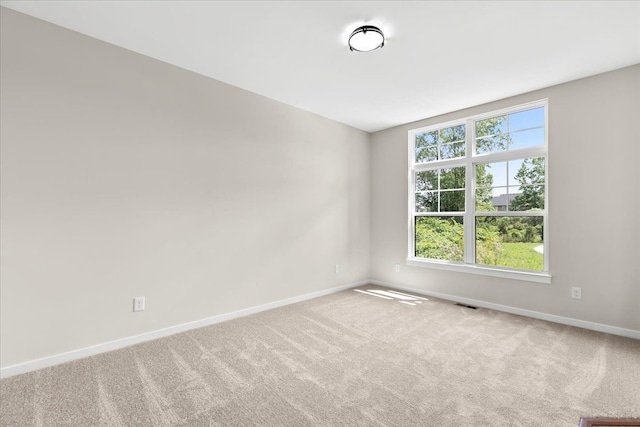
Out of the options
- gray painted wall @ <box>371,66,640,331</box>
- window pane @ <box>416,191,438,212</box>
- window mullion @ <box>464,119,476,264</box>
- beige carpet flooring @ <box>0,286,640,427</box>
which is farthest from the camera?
window pane @ <box>416,191,438,212</box>

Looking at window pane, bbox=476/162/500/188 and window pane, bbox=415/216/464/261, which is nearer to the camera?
window pane, bbox=476/162/500/188

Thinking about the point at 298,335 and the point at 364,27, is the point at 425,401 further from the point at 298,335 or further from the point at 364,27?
the point at 364,27

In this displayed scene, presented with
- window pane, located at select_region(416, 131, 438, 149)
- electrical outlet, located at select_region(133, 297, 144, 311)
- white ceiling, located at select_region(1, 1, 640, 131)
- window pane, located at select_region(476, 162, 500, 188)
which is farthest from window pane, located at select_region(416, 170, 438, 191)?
electrical outlet, located at select_region(133, 297, 144, 311)

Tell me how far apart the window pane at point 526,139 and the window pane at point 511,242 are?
0.86 meters

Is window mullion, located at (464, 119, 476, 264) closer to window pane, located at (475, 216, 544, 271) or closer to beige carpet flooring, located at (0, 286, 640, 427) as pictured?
window pane, located at (475, 216, 544, 271)

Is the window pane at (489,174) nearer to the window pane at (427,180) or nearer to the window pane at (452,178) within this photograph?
the window pane at (452,178)

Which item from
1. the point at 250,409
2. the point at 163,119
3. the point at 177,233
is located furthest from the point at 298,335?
the point at 163,119

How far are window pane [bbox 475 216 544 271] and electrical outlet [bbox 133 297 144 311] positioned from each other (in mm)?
3872

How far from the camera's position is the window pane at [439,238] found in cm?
406

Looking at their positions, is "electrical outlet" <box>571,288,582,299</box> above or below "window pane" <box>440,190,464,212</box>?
below

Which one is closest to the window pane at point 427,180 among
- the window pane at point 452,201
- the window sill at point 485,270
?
the window pane at point 452,201

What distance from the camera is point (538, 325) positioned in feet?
10.1

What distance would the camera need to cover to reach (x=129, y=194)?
2572 mm

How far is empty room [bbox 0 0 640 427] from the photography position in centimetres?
197
